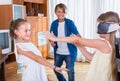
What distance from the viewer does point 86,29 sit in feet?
19.4

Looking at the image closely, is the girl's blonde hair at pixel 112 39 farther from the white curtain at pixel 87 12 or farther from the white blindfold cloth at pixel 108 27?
the white curtain at pixel 87 12

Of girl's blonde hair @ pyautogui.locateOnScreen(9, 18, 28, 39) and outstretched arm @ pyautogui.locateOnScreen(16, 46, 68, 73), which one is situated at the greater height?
girl's blonde hair @ pyautogui.locateOnScreen(9, 18, 28, 39)

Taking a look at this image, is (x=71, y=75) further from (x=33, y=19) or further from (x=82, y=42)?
(x=33, y=19)

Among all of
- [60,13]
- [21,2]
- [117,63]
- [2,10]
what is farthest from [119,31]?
[21,2]

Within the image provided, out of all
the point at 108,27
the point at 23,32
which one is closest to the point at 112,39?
the point at 108,27

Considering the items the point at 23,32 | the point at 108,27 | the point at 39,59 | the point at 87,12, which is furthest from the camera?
the point at 87,12

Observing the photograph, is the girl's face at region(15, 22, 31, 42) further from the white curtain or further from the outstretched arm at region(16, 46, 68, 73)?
the white curtain

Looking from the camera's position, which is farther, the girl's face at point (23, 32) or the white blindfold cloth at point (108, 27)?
the girl's face at point (23, 32)

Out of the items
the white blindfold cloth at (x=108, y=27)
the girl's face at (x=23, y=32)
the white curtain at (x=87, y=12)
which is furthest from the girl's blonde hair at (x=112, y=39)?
the white curtain at (x=87, y=12)

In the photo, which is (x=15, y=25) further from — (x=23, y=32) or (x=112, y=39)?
(x=112, y=39)

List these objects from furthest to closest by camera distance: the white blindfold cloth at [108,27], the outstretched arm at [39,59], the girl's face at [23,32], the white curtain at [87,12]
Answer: the white curtain at [87,12] < the girl's face at [23,32] < the outstretched arm at [39,59] < the white blindfold cloth at [108,27]

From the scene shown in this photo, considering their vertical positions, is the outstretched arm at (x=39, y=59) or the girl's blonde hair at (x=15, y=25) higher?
the girl's blonde hair at (x=15, y=25)

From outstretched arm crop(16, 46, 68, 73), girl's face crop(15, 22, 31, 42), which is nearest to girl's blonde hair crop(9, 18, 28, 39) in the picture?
girl's face crop(15, 22, 31, 42)

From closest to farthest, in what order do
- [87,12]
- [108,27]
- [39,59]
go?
[108,27]
[39,59]
[87,12]
